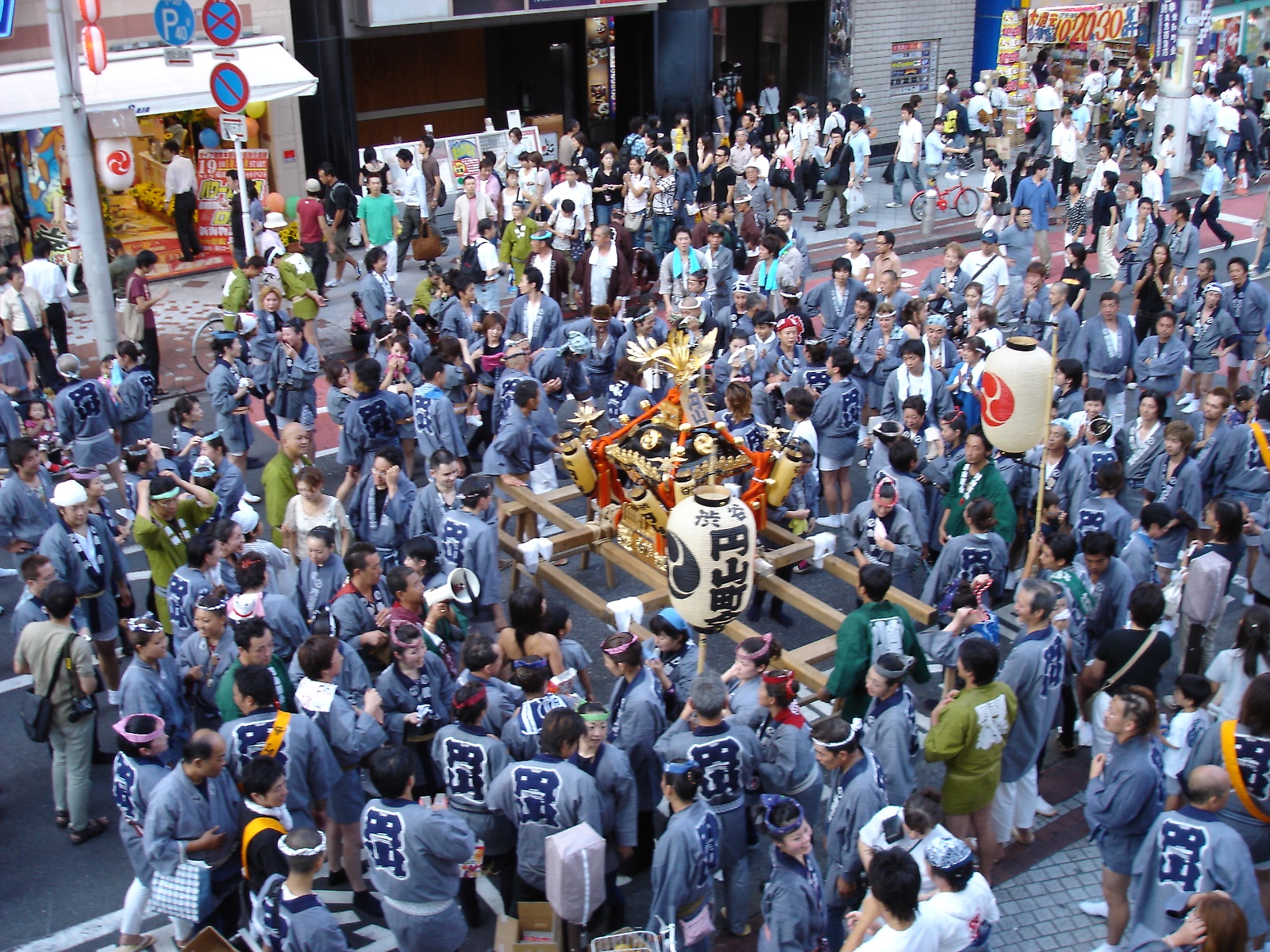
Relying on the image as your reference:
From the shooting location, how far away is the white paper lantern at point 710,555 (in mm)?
7246

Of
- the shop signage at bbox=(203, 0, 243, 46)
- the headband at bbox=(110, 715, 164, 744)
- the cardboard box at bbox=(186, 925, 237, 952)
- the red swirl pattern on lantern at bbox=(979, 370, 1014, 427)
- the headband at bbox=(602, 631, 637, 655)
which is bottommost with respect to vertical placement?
the cardboard box at bbox=(186, 925, 237, 952)

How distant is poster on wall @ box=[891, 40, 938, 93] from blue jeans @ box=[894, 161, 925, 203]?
4.57m

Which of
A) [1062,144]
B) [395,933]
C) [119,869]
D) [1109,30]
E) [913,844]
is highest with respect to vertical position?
[1109,30]

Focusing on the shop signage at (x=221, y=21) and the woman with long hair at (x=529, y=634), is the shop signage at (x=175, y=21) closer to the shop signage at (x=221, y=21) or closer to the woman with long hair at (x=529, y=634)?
the shop signage at (x=221, y=21)

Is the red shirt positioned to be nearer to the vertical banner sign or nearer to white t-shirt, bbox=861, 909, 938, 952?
white t-shirt, bbox=861, 909, 938, 952

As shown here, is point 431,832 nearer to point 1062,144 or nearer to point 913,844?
point 913,844

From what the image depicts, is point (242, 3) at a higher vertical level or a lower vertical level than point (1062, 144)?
higher

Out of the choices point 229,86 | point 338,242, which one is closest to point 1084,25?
point 338,242

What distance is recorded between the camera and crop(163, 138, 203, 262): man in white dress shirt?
1858cm

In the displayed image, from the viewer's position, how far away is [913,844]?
5.75 metres

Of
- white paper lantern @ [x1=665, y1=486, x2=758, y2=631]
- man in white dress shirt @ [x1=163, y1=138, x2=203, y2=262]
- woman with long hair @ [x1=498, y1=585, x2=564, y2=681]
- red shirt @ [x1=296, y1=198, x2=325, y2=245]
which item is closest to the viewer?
white paper lantern @ [x1=665, y1=486, x2=758, y2=631]

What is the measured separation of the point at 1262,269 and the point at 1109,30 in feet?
44.5

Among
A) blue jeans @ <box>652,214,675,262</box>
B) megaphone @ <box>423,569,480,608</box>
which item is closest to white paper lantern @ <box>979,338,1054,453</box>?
megaphone @ <box>423,569,480,608</box>

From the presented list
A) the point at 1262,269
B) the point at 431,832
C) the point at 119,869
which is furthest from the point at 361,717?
the point at 1262,269
